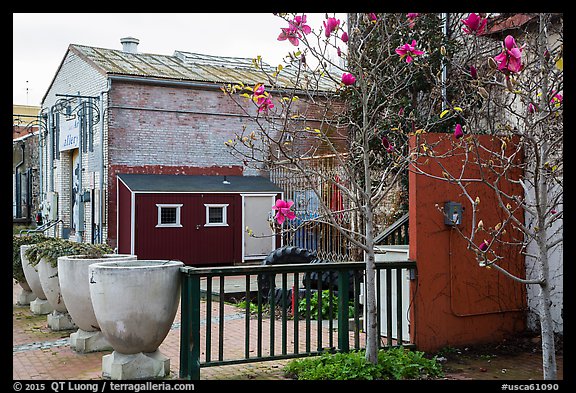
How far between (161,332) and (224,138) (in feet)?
46.7

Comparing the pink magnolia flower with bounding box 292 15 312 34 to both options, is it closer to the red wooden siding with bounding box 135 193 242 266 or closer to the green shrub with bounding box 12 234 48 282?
the green shrub with bounding box 12 234 48 282

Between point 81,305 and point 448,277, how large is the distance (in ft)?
14.2

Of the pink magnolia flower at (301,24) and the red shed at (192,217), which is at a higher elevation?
the pink magnolia flower at (301,24)

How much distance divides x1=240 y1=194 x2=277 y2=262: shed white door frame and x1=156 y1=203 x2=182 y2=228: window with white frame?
6.61ft

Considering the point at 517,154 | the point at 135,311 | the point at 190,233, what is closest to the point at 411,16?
the point at 517,154

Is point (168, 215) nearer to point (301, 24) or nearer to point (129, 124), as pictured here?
point (129, 124)

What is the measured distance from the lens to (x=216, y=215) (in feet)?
60.6

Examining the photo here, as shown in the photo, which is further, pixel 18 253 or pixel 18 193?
pixel 18 193

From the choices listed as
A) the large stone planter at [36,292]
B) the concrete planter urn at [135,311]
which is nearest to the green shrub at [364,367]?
the concrete planter urn at [135,311]

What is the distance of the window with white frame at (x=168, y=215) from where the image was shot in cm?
1750

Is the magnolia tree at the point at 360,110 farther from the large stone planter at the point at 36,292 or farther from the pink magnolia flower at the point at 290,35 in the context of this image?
the large stone planter at the point at 36,292

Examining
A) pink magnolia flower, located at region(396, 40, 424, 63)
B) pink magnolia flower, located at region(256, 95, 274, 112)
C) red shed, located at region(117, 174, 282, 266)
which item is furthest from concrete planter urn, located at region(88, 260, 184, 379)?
red shed, located at region(117, 174, 282, 266)

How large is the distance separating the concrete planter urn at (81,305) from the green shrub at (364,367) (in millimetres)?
2507
